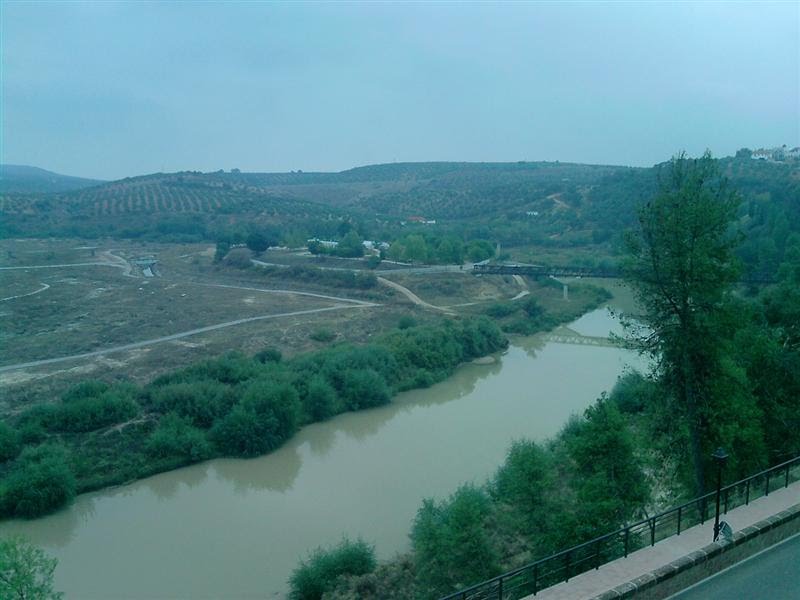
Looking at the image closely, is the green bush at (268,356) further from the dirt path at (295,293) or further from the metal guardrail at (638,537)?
the metal guardrail at (638,537)

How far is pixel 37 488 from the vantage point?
48.7 ft

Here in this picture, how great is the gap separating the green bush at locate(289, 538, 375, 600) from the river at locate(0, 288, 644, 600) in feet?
2.02

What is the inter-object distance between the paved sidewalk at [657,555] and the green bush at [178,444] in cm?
1350

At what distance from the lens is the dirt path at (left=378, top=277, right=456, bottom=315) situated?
37.0 meters

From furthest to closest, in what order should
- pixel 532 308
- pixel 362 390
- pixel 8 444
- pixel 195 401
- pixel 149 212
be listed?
pixel 149 212
pixel 532 308
pixel 362 390
pixel 195 401
pixel 8 444

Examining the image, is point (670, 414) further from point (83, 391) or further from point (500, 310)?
point (500, 310)

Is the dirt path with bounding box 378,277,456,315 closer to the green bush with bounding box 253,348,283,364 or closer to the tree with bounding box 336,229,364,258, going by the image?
the tree with bounding box 336,229,364,258

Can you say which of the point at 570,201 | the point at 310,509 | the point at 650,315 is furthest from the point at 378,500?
the point at 570,201

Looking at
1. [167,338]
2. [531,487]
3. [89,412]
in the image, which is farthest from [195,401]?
[531,487]

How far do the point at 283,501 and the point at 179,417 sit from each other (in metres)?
5.57

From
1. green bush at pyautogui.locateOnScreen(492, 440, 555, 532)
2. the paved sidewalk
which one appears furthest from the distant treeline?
the paved sidewalk

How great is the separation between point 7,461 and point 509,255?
4609 centimetres

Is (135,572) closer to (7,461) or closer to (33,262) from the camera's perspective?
(7,461)

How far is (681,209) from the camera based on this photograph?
337 inches
